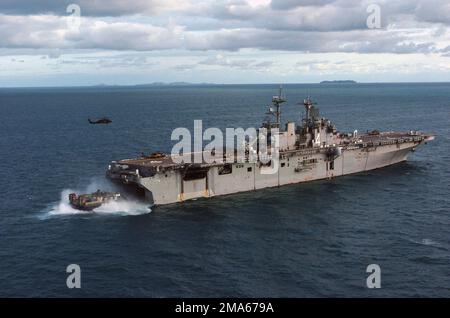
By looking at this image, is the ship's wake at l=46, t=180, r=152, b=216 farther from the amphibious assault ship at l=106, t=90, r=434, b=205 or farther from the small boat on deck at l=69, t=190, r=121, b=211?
the amphibious assault ship at l=106, t=90, r=434, b=205

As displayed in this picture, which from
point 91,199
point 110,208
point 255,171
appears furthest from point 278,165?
point 91,199

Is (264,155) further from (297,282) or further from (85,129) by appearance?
(85,129)

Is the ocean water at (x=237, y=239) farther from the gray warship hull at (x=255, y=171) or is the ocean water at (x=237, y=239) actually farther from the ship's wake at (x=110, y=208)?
the gray warship hull at (x=255, y=171)

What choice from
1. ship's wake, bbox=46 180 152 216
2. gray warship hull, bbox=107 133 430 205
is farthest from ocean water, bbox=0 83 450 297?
gray warship hull, bbox=107 133 430 205

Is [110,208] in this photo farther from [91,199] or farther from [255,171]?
[255,171]

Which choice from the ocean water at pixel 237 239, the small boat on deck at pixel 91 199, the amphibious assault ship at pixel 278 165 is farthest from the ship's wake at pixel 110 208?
the amphibious assault ship at pixel 278 165

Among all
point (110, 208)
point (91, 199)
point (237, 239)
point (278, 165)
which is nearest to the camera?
point (237, 239)
